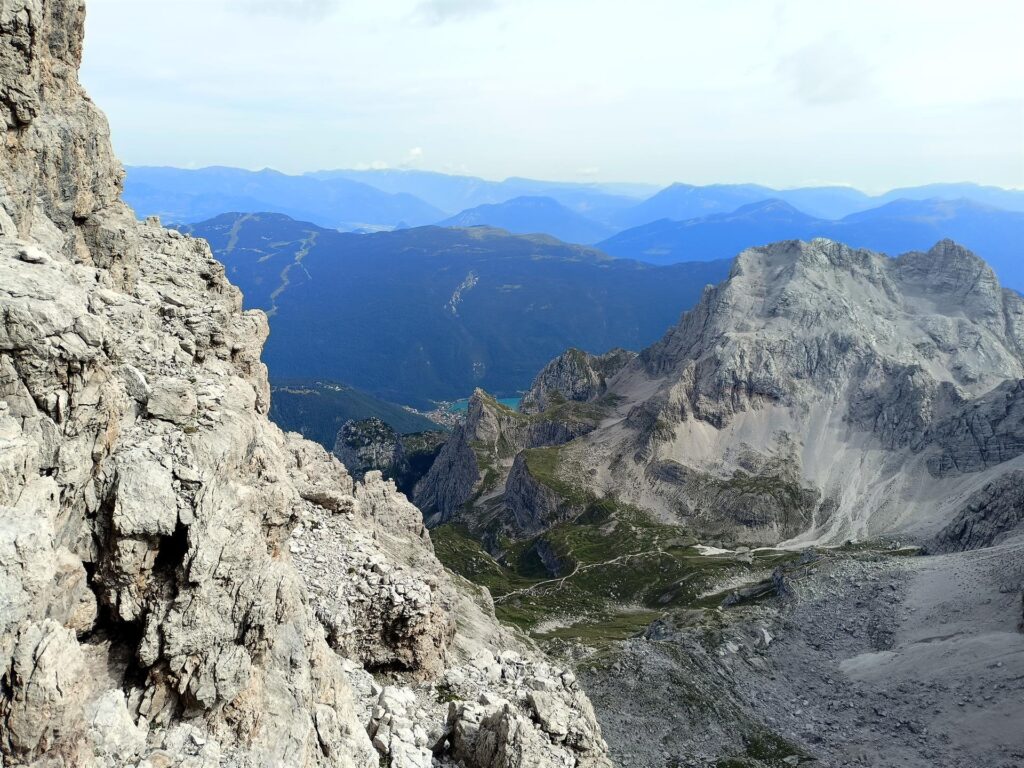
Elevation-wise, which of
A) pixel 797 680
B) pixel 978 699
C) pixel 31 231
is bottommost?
pixel 797 680

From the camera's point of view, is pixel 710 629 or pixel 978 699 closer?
pixel 978 699

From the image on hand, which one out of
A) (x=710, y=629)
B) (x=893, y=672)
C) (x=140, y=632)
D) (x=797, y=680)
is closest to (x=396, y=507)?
(x=710, y=629)

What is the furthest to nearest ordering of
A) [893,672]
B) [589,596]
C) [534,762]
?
[589,596] < [893,672] < [534,762]

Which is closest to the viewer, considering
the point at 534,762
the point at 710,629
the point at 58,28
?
the point at 534,762

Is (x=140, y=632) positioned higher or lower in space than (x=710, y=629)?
higher

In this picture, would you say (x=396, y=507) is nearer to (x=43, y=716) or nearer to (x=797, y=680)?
(x=797, y=680)

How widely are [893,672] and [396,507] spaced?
63771mm

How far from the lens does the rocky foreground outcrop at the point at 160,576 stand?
20797 mm

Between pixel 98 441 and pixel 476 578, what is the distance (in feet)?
523

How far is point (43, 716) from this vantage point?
1866 cm

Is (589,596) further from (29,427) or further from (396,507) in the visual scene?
(29,427)

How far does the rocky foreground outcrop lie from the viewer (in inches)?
819

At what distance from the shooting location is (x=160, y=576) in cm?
2464

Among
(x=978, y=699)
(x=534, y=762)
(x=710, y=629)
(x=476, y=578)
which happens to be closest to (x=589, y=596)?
(x=476, y=578)
